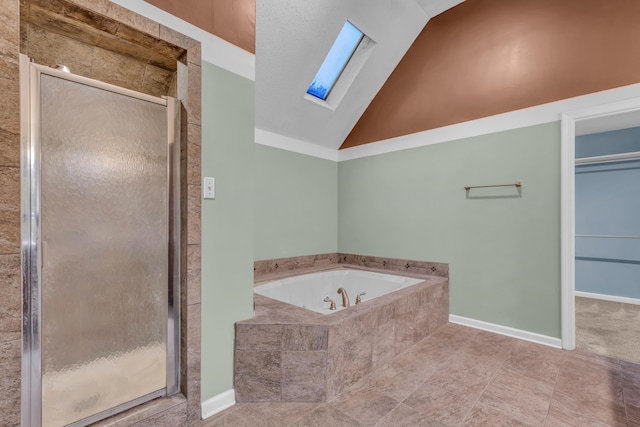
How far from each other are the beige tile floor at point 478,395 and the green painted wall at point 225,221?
14.0 inches

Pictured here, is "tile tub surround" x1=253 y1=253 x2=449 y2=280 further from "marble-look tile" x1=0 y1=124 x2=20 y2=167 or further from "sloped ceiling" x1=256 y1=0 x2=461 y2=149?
"marble-look tile" x1=0 y1=124 x2=20 y2=167

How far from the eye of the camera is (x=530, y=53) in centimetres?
259

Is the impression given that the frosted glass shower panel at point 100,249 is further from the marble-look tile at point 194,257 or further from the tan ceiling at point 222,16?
the tan ceiling at point 222,16

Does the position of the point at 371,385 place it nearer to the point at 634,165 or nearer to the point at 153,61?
the point at 153,61

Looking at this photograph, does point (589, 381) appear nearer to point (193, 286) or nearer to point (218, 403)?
point (218, 403)

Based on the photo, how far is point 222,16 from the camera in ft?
5.35

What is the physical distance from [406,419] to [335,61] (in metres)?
3.23

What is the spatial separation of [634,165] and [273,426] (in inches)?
192

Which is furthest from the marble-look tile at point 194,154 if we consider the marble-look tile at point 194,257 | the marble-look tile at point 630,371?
the marble-look tile at point 630,371

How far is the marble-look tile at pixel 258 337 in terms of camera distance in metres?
1.70

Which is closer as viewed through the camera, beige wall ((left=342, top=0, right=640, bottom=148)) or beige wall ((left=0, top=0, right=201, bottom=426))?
beige wall ((left=0, top=0, right=201, bottom=426))

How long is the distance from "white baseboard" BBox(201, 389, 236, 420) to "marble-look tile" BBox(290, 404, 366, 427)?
397 mm

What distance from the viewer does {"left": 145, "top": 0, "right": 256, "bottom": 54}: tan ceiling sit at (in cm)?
147

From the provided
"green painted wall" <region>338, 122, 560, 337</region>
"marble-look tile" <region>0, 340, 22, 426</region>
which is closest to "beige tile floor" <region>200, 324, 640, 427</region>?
"green painted wall" <region>338, 122, 560, 337</region>
